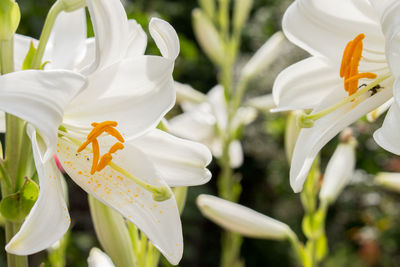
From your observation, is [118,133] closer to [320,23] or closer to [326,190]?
[320,23]

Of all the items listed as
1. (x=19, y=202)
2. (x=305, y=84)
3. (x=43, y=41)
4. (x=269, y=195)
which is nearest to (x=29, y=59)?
(x=43, y=41)

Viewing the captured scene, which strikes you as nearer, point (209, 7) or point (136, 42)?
point (136, 42)

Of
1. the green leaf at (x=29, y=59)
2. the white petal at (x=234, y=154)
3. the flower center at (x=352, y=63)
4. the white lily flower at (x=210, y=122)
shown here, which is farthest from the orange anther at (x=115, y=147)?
the white petal at (x=234, y=154)

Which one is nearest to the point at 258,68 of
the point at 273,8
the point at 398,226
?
the point at 398,226

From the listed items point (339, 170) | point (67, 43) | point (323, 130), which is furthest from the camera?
point (339, 170)

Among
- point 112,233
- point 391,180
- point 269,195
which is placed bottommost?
point 269,195

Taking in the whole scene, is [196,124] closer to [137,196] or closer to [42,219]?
Result: [137,196]

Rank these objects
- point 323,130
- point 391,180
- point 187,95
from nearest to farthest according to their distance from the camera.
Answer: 1. point 323,130
2. point 391,180
3. point 187,95

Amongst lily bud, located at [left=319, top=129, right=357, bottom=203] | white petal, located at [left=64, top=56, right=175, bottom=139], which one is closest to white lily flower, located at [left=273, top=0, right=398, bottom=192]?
white petal, located at [left=64, top=56, right=175, bottom=139]
